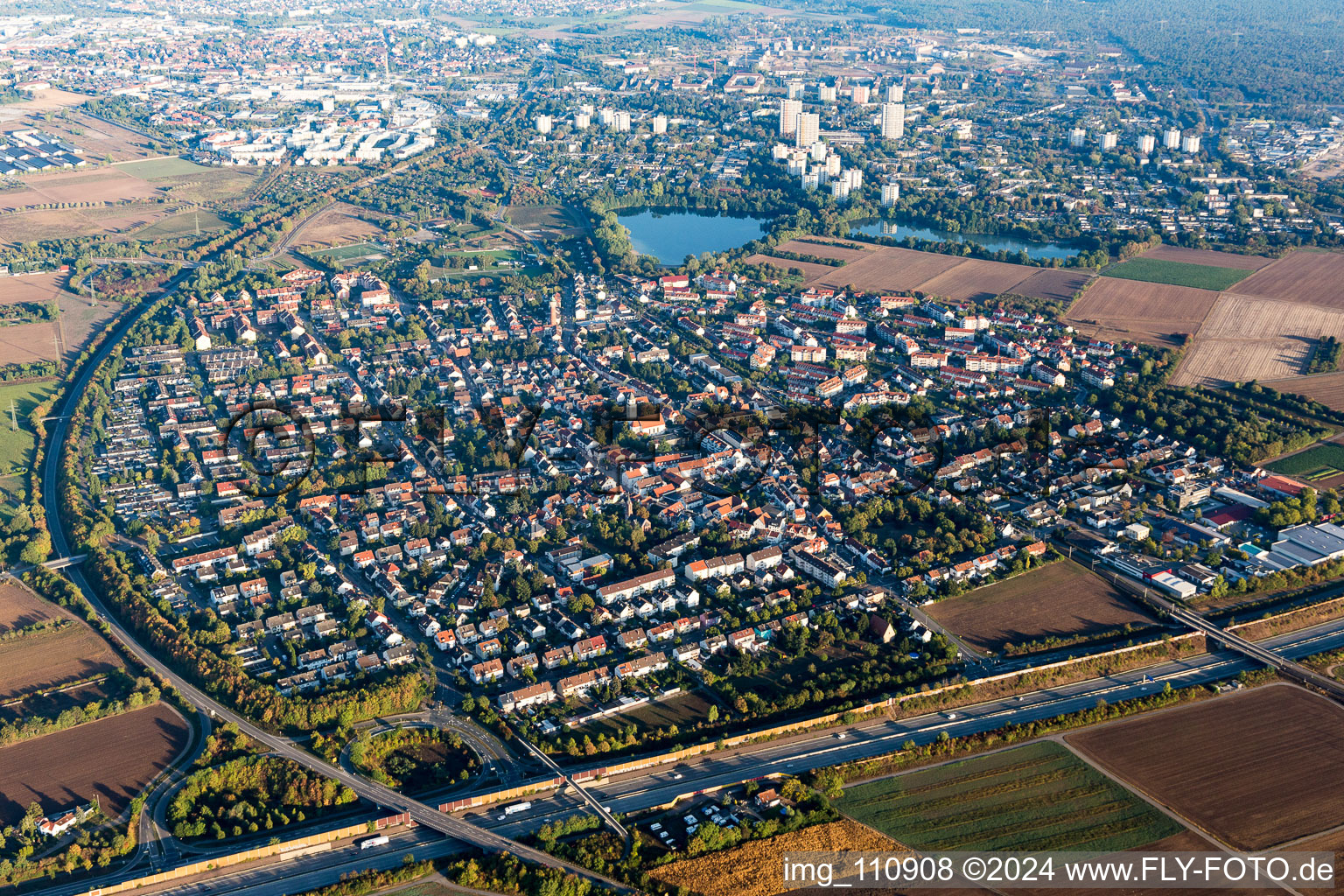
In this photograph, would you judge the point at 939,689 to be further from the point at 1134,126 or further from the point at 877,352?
the point at 1134,126

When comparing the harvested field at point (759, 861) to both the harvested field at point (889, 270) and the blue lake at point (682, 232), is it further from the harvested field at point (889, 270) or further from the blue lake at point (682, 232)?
the blue lake at point (682, 232)

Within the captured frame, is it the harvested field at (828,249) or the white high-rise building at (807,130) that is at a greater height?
the white high-rise building at (807,130)

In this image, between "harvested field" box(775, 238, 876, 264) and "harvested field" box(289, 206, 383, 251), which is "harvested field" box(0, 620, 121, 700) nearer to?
"harvested field" box(289, 206, 383, 251)

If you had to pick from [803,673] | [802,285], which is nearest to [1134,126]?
[802,285]

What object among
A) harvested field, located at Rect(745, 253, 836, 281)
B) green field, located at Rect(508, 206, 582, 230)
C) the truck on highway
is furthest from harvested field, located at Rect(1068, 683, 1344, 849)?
green field, located at Rect(508, 206, 582, 230)

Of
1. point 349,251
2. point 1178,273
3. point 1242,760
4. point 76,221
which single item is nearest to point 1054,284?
point 1178,273

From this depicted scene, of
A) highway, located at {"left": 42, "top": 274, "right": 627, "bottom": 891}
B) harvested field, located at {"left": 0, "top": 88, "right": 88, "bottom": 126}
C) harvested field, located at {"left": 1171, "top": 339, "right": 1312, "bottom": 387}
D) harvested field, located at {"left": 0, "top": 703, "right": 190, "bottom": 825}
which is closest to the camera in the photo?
highway, located at {"left": 42, "top": 274, "right": 627, "bottom": 891}

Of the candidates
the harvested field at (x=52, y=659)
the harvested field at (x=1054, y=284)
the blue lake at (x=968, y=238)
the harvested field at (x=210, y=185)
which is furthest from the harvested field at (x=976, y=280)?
the harvested field at (x=210, y=185)
